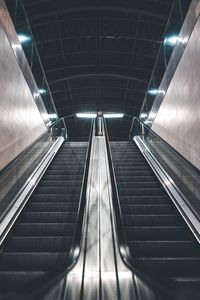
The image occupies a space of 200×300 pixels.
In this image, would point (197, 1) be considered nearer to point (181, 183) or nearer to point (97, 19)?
point (181, 183)

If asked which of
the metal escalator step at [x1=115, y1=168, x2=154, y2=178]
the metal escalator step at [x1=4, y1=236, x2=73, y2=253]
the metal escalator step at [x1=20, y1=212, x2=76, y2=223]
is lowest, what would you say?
the metal escalator step at [x1=4, y1=236, x2=73, y2=253]

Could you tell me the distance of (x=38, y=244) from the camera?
3.79 m

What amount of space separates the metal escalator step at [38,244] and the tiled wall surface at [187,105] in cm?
292

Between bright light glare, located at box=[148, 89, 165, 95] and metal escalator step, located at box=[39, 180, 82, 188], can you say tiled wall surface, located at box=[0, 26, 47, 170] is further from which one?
bright light glare, located at box=[148, 89, 165, 95]

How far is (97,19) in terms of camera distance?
10.6 meters

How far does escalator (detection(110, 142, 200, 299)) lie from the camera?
2895 millimetres

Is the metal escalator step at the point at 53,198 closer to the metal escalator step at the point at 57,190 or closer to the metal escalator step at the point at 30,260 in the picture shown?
the metal escalator step at the point at 57,190

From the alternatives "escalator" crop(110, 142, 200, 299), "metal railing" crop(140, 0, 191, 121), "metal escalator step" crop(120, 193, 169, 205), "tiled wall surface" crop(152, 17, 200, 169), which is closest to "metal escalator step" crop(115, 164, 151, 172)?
"escalator" crop(110, 142, 200, 299)

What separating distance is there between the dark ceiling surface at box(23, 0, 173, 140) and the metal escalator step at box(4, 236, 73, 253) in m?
8.08

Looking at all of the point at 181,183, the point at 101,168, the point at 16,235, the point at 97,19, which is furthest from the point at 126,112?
the point at 16,235

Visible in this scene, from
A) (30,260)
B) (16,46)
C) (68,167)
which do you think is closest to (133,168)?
(68,167)

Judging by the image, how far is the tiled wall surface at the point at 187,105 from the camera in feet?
18.1

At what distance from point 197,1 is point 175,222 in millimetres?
4081

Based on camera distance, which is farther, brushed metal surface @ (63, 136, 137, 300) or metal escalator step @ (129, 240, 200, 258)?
metal escalator step @ (129, 240, 200, 258)
